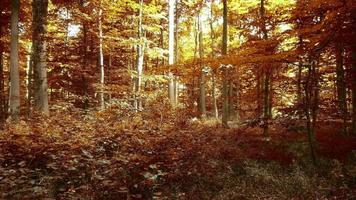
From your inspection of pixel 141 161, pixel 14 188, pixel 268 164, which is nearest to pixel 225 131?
pixel 268 164

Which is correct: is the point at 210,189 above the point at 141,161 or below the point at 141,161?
below

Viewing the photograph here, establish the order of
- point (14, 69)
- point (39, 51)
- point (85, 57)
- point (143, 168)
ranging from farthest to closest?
point (85, 57)
point (14, 69)
point (39, 51)
point (143, 168)

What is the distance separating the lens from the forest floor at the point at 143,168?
680 cm

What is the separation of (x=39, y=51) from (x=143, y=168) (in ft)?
24.8

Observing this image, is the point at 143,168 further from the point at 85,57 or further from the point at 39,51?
the point at 85,57

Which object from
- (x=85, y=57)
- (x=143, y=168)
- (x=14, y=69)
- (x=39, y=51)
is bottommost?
(x=143, y=168)

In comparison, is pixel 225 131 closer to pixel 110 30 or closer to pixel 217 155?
pixel 217 155

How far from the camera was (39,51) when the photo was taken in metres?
13.0

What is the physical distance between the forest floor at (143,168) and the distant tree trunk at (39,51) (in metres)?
1.46

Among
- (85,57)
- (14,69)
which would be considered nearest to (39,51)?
(14,69)

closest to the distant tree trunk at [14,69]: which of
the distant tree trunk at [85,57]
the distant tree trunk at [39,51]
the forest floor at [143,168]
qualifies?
the distant tree trunk at [39,51]

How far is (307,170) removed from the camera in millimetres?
10469

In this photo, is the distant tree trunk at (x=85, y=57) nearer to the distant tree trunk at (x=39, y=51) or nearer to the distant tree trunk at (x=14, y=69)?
the distant tree trunk at (x=14, y=69)

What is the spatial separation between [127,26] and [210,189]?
19.5m
